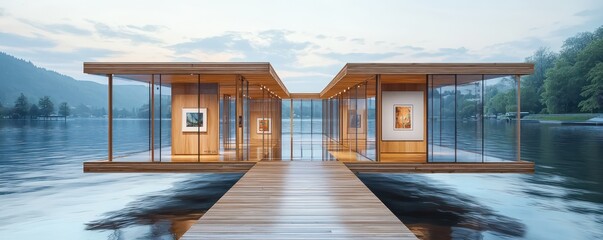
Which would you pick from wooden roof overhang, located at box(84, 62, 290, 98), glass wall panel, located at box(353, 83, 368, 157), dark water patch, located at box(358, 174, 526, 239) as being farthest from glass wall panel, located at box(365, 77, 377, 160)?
wooden roof overhang, located at box(84, 62, 290, 98)

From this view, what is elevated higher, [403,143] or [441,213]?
[403,143]

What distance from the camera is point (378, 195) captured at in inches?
802

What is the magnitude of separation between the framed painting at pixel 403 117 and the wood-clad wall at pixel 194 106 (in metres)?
6.70

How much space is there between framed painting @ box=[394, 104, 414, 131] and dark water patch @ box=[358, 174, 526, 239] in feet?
9.16

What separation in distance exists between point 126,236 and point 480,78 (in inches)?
464

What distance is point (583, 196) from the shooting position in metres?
20.4

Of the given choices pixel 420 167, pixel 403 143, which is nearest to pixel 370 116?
pixel 403 143

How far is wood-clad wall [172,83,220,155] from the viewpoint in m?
18.2

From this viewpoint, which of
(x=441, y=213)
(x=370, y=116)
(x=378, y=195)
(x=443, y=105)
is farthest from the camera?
(x=378, y=195)

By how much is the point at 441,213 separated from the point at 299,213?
9325 millimetres

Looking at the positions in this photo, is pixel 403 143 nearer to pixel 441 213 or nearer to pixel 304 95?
pixel 441 213

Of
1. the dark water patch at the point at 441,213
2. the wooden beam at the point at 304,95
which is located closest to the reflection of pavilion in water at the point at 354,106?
the dark water patch at the point at 441,213

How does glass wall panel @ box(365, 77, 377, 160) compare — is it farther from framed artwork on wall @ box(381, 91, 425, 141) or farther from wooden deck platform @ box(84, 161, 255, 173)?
wooden deck platform @ box(84, 161, 255, 173)

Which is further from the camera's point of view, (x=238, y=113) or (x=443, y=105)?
(x=443, y=105)
